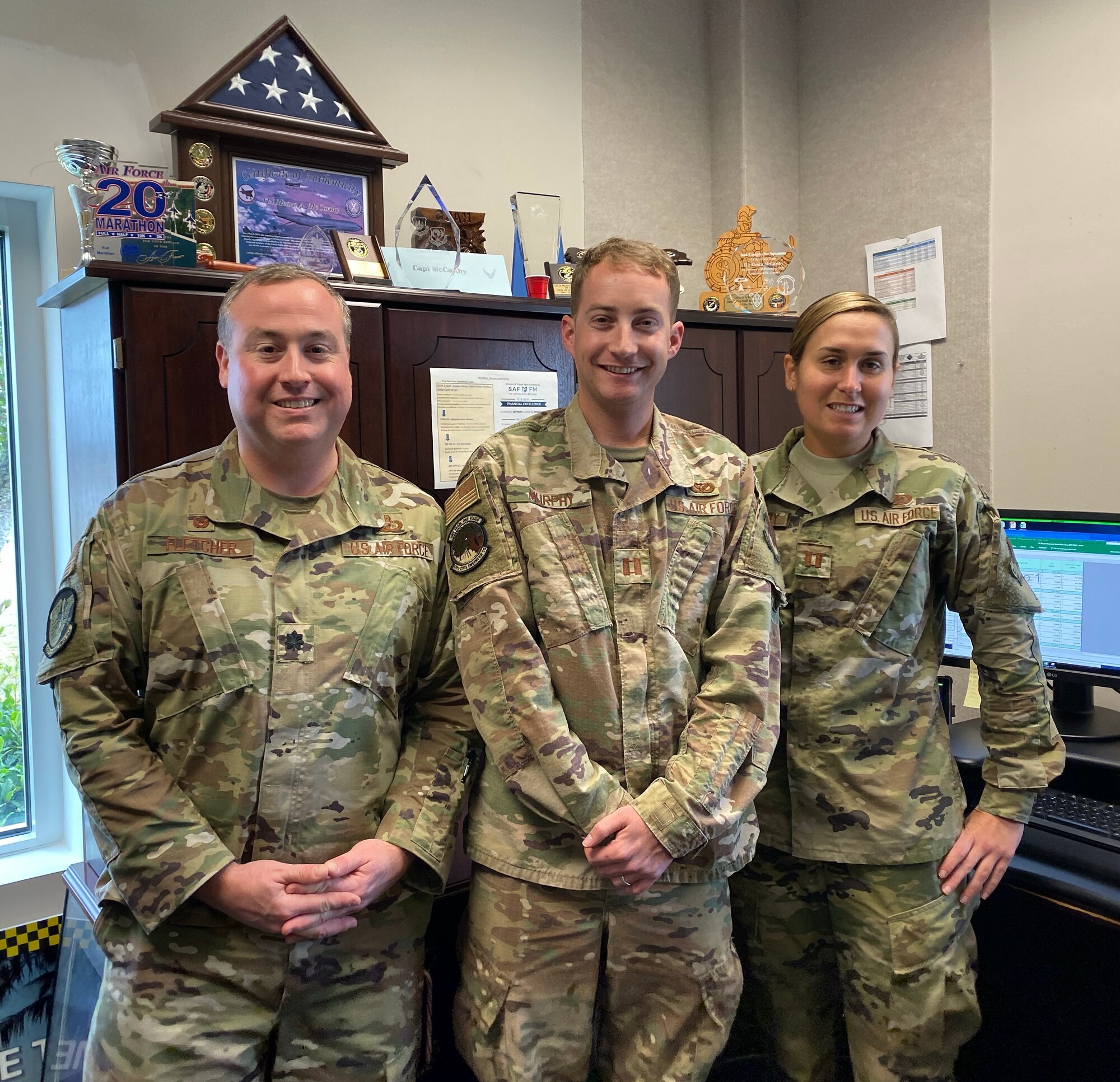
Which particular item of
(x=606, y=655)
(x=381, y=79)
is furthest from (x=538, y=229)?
(x=606, y=655)

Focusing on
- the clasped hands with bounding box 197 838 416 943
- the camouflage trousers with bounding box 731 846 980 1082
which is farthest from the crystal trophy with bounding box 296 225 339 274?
the camouflage trousers with bounding box 731 846 980 1082

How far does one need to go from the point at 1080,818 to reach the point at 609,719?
3.17ft

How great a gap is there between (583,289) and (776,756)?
846 millimetres

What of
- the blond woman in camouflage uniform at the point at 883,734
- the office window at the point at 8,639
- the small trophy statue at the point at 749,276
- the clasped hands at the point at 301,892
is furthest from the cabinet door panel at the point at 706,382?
the office window at the point at 8,639

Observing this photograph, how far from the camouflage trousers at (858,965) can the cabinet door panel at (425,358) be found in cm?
103

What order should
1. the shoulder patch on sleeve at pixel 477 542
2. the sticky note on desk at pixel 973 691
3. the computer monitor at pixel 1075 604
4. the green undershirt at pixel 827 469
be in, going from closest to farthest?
the shoulder patch on sleeve at pixel 477 542 → the green undershirt at pixel 827 469 → the sticky note on desk at pixel 973 691 → the computer monitor at pixel 1075 604

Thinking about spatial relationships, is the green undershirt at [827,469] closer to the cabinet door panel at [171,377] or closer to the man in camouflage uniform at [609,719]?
the man in camouflage uniform at [609,719]

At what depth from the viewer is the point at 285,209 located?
79.7 inches

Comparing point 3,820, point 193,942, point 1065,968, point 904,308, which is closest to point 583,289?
point 193,942

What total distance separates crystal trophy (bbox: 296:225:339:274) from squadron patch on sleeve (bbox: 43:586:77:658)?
0.92m

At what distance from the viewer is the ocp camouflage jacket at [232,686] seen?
1.24m

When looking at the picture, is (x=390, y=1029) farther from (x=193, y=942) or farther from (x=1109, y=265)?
(x=1109, y=265)

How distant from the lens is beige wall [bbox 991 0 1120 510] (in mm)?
2285

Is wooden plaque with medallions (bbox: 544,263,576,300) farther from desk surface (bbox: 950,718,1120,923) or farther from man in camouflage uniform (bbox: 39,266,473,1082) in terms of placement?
desk surface (bbox: 950,718,1120,923)
